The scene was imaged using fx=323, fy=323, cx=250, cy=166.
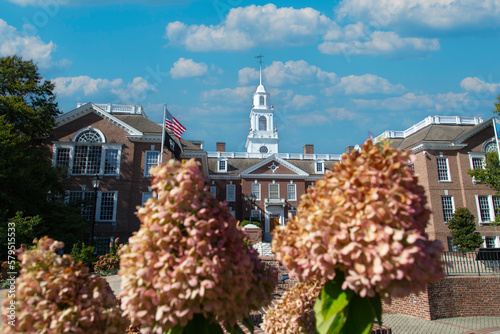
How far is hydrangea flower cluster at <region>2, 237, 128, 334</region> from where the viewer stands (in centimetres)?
231

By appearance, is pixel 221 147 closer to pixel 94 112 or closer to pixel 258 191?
pixel 258 191

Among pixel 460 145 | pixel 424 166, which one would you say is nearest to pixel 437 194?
pixel 424 166

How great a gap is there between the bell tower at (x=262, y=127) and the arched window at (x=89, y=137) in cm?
3373

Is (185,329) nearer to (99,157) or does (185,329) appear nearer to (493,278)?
(493,278)

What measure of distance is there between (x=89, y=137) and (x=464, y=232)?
33567 millimetres

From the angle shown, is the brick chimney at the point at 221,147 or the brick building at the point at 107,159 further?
the brick chimney at the point at 221,147

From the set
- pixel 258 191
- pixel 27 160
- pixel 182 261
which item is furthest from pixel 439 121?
pixel 182 261

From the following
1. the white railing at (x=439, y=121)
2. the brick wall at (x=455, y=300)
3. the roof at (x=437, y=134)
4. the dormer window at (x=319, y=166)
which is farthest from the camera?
the dormer window at (x=319, y=166)

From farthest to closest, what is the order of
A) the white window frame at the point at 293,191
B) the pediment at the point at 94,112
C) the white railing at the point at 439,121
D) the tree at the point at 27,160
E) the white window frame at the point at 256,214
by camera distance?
1. the white window frame at the point at 293,191
2. the white window frame at the point at 256,214
3. the white railing at the point at 439,121
4. the pediment at the point at 94,112
5. the tree at the point at 27,160

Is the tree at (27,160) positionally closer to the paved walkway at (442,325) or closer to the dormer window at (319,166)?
the paved walkway at (442,325)

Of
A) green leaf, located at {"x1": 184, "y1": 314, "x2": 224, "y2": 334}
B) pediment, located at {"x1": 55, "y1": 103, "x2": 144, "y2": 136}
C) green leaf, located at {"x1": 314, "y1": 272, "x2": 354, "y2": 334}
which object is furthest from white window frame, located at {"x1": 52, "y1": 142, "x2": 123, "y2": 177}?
green leaf, located at {"x1": 314, "y1": 272, "x2": 354, "y2": 334}

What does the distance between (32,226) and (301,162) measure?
34.4 meters

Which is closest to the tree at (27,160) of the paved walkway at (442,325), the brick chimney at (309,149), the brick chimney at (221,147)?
the paved walkway at (442,325)

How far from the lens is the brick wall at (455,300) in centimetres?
1153
